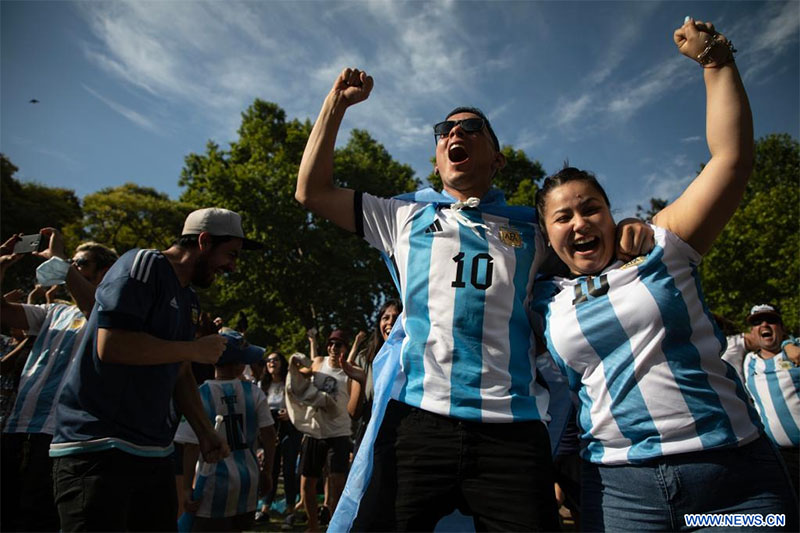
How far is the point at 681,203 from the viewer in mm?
1940

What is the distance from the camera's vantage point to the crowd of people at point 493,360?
1783 millimetres

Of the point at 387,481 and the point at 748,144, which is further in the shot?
the point at 387,481

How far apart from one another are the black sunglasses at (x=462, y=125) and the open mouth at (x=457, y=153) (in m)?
0.10

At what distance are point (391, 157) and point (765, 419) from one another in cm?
2350

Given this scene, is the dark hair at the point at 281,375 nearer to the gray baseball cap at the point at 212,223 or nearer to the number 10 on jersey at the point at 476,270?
the gray baseball cap at the point at 212,223

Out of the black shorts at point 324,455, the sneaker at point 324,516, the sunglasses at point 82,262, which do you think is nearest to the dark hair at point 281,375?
the black shorts at point 324,455

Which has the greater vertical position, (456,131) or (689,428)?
(456,131)

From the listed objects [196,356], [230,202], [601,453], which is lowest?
[601,453]

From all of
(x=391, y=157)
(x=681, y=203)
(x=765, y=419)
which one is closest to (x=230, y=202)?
(x=391, y=157)

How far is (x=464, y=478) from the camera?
2.13m

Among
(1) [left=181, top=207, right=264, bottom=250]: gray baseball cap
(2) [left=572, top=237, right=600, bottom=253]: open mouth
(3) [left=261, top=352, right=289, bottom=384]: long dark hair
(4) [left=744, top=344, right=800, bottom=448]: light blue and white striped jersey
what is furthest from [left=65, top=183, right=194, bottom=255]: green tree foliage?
(2) [left=572, top=237, right=600, bottom=253]: open mouth

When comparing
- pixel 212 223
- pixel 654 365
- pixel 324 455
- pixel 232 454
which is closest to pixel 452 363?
pixel 654 365

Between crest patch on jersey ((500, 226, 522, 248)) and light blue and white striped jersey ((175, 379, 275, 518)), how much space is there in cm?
319

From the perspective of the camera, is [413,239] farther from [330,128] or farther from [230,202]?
[230,202]
